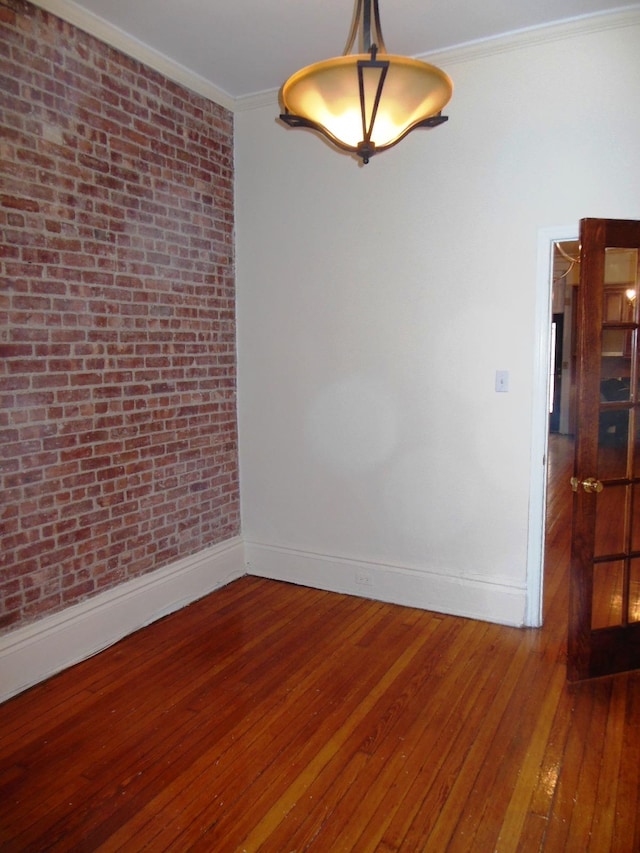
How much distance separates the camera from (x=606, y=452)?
2633mm

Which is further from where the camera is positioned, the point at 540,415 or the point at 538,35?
the point at 540,415

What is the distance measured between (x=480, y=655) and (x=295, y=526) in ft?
4.67

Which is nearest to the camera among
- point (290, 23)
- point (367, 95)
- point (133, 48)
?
point (367, 95)

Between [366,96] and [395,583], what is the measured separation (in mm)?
2675

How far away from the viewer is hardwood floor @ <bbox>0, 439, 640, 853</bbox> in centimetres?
187

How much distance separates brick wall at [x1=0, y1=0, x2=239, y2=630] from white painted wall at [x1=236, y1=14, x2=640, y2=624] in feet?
1.16

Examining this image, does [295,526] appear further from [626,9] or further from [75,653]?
[626,9]

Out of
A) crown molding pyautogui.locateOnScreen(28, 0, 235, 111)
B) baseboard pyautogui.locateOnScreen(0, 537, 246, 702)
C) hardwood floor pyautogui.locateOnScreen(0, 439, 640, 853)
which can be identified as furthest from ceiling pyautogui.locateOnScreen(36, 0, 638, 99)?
hardwood floor pyautogui.locateOnScreen(0, 439, 640, 853)

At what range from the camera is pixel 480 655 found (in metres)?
2.92

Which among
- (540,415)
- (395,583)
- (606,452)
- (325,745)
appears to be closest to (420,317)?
(540,415)

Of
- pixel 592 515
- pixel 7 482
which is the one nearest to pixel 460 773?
pixel 592 515

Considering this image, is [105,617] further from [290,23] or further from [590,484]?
[290,23]

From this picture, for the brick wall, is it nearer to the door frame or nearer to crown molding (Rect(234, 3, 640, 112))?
crown molding (Rect(234, 3, 640, 112))

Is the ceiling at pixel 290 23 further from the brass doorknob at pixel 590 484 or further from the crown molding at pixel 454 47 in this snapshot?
the brass doorknob at pixel 590 484
